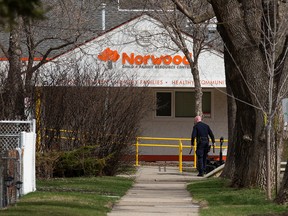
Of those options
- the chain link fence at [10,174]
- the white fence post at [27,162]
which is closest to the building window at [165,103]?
the white fence post at [27,162]

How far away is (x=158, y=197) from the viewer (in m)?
17.3

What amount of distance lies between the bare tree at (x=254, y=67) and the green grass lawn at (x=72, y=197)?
9.73 ft

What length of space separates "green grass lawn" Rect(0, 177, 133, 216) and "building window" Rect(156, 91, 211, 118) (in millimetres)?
11851

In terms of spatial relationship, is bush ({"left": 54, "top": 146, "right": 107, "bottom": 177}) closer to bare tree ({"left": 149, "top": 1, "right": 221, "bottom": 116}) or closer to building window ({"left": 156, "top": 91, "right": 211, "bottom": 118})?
bare tree ({"left": 149, "top": 1, "right": 221, "bottom": 116})

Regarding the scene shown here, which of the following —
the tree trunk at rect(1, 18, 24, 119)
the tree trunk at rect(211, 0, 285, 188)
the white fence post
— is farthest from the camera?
the tree trunk at rect(1, 18, 24, 119)

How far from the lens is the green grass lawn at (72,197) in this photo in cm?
1282

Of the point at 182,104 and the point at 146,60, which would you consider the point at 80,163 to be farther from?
the point at 182,104

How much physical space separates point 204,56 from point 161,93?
3.06 metres

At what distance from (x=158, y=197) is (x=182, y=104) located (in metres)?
16.7

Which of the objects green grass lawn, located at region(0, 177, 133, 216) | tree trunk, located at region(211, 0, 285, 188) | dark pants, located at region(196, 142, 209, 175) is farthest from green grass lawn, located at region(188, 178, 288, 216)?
dark pants, located at region(196, 142, 209, 175)

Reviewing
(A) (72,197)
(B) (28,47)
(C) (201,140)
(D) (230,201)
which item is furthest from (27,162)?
(C) (201,140)

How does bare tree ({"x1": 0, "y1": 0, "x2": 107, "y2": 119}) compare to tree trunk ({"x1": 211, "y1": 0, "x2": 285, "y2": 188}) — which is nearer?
tree trunk ({"x1": 211, "y1": 0, "x2": 285, "y2": 188})

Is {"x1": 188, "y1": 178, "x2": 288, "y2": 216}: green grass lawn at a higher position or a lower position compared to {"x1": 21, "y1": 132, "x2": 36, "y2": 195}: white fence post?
lower

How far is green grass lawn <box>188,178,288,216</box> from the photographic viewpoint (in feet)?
44.1
